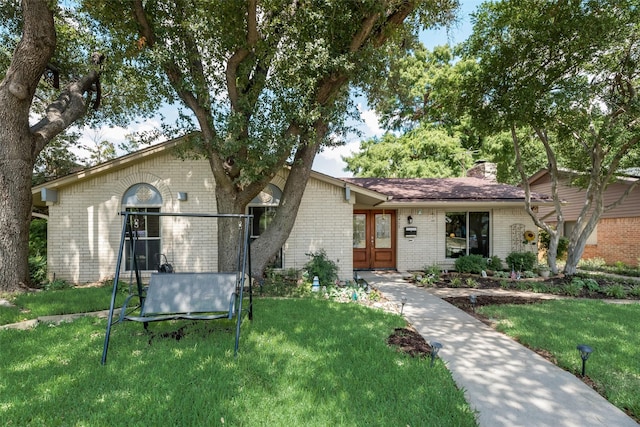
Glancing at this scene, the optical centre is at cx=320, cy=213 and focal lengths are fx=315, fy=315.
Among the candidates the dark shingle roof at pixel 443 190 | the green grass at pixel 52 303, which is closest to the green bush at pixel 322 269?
the dark shingle roof at pixel 443 190

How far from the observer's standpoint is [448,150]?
20.9 m

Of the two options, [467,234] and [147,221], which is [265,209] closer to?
[147,221]

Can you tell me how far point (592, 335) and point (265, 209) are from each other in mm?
7794

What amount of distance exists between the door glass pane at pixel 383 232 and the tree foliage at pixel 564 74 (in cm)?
451

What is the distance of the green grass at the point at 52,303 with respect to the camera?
518cm


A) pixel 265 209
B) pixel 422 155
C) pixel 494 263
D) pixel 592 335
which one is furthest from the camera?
pixel 422 155

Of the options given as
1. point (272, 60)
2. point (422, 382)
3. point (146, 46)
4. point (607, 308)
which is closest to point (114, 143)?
point (146, 46)

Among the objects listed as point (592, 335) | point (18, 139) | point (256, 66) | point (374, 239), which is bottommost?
point (592, 335)

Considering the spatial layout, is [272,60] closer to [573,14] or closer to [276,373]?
[276,373]

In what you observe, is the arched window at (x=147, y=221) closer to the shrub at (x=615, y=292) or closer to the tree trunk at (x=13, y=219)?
the tree trunk at (x=13, y=219)

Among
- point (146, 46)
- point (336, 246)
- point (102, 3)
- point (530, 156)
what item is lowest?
point (336, 246)

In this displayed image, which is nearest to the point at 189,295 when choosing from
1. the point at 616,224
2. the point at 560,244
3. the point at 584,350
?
the point at 584,350

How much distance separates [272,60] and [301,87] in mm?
922

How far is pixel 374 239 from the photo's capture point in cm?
1188
